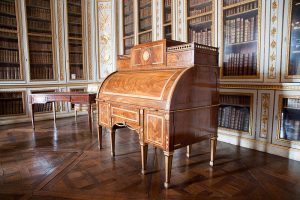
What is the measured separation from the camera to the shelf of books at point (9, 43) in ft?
15.1

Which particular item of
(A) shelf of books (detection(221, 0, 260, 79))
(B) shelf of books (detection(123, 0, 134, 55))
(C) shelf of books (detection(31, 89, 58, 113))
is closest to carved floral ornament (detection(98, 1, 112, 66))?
(B) shelf of books (detection(123, 0, 134, 55))

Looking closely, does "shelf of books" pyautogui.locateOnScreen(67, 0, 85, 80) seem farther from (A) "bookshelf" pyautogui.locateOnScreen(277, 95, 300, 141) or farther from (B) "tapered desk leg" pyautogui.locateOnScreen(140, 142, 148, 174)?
(A) "bookshelf" pyautogui.locateOnScreen(277, 95, 300, 141)

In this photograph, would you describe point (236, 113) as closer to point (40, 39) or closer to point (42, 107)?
point (42, 107)

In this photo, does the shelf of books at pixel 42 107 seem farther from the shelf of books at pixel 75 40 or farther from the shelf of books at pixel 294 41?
the shelf of books at pixel 294 41

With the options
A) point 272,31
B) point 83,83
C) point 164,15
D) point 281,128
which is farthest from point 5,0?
point 281,128

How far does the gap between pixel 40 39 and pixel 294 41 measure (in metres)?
5.08

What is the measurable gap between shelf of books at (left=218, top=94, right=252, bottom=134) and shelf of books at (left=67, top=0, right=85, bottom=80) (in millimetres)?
3874

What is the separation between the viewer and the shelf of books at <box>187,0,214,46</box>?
3.45 metres

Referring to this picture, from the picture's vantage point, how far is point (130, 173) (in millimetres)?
2295

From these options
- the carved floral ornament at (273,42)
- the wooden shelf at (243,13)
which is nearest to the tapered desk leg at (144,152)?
the carved floral ornament at (273,42)

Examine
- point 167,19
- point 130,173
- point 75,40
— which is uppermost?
point 167,19

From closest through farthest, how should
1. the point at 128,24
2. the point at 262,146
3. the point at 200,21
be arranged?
the point at 262,146
the point at 200,21
the point at 128,24

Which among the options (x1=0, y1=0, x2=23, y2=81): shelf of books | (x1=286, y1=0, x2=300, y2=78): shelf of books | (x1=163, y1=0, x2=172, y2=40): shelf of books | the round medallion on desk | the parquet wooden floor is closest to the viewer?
the parquet wooden floor

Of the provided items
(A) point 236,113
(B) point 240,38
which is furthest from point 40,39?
(A) point 236,113
